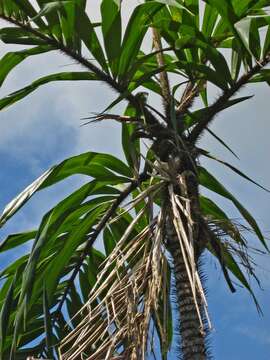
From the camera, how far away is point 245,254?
11.9ft

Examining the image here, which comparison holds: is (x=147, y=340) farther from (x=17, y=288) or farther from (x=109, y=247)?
(x=109, y=247)

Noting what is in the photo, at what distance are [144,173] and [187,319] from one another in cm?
94

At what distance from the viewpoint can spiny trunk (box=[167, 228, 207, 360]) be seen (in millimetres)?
3164

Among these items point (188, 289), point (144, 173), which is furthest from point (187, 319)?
point (144, 173)

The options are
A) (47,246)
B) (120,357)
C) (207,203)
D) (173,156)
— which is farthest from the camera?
(207,203)

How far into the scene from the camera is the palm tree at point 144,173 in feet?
10.3

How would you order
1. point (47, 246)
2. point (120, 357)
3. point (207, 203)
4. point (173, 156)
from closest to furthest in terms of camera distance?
point (120, 357) → point (173, 156) → point (47, 246) → point (207, 203)

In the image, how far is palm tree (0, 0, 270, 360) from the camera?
10.3 ft

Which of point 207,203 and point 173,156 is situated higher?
point 207,203

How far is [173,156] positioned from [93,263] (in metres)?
1.47

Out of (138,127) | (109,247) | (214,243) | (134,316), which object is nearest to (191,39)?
(138,127)

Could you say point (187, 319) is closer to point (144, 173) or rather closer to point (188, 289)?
point (188, 289)

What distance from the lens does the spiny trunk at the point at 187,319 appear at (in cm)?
316

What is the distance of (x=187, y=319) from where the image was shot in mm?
3232
